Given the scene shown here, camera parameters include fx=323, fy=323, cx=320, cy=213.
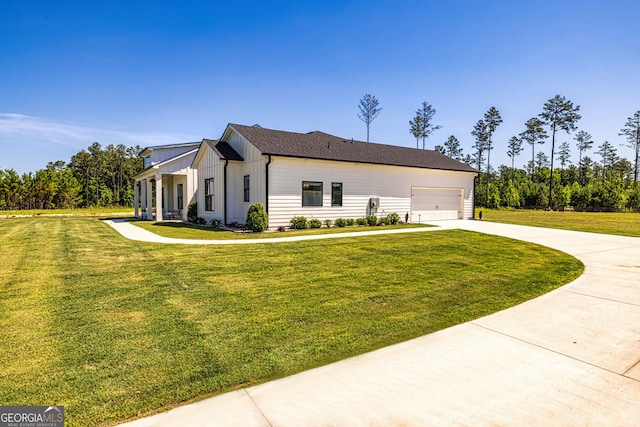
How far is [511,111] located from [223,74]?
46.4m

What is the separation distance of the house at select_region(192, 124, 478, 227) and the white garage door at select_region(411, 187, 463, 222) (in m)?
0.06

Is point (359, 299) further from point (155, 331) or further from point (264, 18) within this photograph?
point (264, 18)

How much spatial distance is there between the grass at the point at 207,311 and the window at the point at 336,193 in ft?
25.0

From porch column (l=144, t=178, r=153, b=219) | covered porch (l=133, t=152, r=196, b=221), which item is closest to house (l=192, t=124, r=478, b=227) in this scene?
covered porch (l=133, t=152, r=196, b=221)

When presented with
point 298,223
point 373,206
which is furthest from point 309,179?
point 373,206

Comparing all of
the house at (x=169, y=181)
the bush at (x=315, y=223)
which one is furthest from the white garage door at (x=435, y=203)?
the house at (x=169, y=181)

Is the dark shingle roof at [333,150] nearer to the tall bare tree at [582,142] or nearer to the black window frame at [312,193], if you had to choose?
the black window frame at [312,193]

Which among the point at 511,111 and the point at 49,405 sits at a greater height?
the point at 511,111

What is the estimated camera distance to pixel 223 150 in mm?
16422

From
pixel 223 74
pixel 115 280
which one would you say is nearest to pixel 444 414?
pixel 115 280

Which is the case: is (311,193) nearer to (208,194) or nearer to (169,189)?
(208,194)

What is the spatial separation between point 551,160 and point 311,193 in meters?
40.9

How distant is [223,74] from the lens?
17.6 m

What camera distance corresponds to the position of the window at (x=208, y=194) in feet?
57.3
